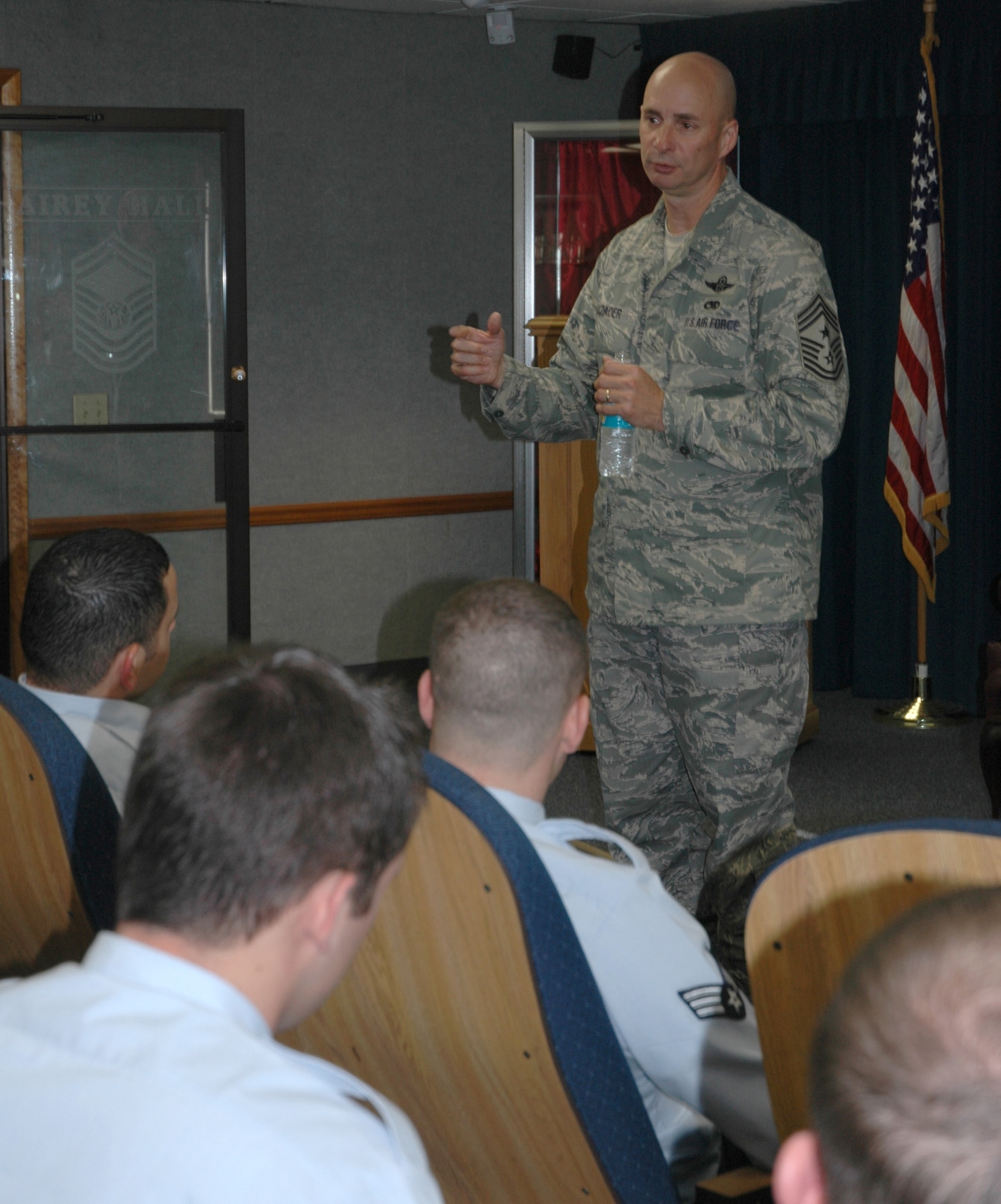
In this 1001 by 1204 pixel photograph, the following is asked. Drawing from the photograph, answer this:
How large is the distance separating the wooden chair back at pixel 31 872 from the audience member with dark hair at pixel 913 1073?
3.13 feet

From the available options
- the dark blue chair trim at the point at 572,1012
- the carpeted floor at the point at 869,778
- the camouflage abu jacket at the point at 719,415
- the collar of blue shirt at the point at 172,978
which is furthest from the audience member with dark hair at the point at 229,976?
the carpeted floor at the point at 869,778

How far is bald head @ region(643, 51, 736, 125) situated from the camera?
2.34 m

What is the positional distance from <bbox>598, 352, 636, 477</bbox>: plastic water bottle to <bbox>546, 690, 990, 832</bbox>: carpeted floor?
149 centimetres

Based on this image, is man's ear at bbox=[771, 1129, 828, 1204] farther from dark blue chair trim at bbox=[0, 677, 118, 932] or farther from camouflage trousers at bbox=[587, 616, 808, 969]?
camouflage trousers at bbox=[587, 616, 808, 969]

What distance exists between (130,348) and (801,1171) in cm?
414

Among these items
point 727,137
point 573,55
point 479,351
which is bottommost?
point 479,351

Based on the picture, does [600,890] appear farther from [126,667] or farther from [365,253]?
[365,253]

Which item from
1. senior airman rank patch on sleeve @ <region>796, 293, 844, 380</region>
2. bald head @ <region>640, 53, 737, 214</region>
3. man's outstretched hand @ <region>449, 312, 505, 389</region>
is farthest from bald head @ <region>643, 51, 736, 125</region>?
man's outstretched hand @ <region>449, 312, 505, 389</region>

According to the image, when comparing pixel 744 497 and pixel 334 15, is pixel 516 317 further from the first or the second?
pixel 744 497

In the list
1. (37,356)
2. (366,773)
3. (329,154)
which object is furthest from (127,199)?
(366,773)

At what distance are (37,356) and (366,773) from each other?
12.8 feet

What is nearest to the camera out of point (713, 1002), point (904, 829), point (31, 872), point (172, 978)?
point (172, 978)

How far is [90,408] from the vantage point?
4.30m

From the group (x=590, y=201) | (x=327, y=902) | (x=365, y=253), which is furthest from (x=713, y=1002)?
(x=365, y=253)
